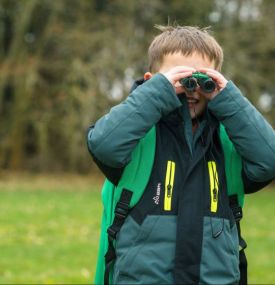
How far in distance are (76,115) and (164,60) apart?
659 inches

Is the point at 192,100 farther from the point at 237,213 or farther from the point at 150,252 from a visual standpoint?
the point at 150,252

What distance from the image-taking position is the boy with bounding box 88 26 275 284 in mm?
2326

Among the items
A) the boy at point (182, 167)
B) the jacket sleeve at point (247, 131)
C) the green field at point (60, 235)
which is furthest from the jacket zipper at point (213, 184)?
the green field at point (60, 235)

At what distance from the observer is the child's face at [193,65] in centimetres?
254

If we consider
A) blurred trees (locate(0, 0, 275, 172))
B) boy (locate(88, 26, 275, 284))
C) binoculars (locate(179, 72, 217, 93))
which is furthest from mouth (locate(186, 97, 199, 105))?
blurred trees (locate(0, 0, 275, 172))

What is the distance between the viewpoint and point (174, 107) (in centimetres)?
244

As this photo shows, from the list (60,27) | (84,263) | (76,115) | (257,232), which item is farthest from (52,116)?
(84,263)

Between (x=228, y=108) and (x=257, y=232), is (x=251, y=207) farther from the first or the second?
(x=228, y=108)

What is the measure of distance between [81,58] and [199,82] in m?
17.6

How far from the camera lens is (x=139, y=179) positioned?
241 cm

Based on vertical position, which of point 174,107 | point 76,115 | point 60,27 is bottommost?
point 174,107

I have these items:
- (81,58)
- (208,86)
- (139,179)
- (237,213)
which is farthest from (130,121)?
(81,58)

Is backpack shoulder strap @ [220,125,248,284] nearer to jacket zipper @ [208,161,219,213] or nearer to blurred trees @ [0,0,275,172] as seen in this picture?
jacket zipper @ [208,161,219,213]

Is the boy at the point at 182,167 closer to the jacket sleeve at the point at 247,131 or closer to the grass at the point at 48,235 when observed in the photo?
the jacket sleeve at the point at 247,131
